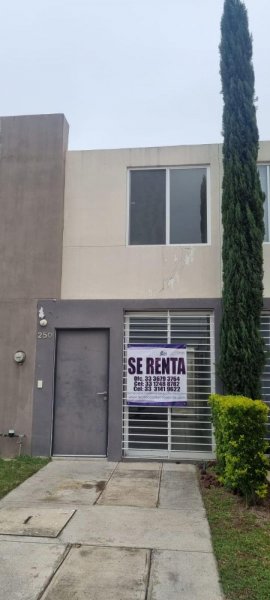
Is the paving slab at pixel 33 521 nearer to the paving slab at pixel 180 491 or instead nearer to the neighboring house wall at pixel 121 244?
the paving slab at pixel 180 491

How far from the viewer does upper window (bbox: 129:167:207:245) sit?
8.75 metres

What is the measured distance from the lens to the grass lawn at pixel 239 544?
3.81m

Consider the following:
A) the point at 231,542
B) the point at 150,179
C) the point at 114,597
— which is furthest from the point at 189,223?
the point at 114,597

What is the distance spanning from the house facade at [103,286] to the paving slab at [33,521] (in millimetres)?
2683

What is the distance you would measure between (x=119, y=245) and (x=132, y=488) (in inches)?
168

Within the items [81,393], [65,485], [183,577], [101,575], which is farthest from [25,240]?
[183,577]

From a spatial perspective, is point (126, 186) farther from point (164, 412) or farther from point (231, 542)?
point (231, 542)

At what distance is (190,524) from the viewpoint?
5.25m

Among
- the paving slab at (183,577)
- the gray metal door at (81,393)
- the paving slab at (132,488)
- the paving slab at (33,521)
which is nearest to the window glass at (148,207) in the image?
the gray metal door at (81,393)

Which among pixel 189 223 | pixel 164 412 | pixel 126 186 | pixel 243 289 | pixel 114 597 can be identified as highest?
pixel 126 186

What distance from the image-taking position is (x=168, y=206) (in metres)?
8.82

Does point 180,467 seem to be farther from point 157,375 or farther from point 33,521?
point 33,521

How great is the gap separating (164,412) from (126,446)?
0.91 meters

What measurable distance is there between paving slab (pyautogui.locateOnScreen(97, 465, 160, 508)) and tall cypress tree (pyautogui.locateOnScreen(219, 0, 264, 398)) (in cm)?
191
